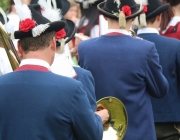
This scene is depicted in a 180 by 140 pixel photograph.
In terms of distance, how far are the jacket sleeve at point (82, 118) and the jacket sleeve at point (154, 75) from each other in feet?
4.61

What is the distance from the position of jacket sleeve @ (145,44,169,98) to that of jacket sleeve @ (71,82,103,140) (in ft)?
4.61

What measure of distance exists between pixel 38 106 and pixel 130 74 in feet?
5.36

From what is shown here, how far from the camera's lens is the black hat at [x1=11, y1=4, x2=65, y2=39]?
3.72m

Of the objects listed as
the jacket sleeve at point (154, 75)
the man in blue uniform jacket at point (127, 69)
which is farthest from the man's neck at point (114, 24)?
the jacket sleeve at point (154, 75)

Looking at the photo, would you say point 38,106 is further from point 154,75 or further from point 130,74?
point 154,75

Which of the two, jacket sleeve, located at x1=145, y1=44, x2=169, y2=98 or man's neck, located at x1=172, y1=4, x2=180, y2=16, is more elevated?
jacket sleeve, located at x1=145, y1=44, x2=169, y2=98

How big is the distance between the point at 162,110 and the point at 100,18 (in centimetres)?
153

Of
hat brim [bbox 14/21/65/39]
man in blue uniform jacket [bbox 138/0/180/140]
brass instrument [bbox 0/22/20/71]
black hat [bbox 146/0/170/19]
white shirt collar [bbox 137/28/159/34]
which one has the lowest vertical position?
man in blue uniform jacket [bbox 138/0/180/140]

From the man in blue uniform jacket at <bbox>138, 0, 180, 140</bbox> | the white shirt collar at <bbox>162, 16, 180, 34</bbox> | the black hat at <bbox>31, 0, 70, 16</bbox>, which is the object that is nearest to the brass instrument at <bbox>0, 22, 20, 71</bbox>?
the black hat at <bbox>31, 0, 70, 16</bbox>

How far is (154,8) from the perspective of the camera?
6.22 metres

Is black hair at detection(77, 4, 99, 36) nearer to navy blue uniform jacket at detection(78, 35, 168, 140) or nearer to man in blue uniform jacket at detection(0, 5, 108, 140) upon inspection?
navy blue uniform jacket at detection(78, 35, 168, 140)

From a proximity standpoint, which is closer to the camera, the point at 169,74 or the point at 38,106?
the point at 38,106

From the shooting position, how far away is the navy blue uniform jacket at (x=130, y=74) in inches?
200

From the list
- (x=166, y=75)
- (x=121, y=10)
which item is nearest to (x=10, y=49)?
(x=121, y=10)
